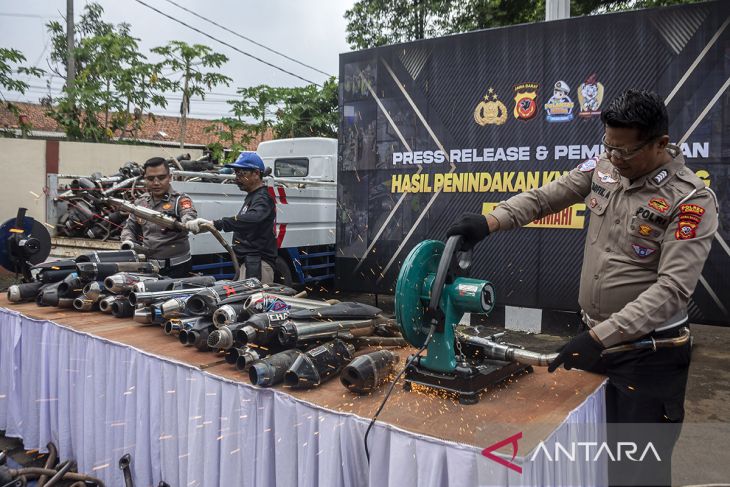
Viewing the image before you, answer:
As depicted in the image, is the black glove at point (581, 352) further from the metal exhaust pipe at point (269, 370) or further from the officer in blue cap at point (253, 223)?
the officer in blue cap at point (253, 223)

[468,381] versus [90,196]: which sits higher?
[90,196]

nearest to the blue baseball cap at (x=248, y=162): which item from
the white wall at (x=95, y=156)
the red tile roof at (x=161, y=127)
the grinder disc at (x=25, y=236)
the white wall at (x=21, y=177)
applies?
the grinder disc at (x=25, y=236)

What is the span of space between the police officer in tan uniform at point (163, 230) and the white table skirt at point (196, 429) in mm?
1154

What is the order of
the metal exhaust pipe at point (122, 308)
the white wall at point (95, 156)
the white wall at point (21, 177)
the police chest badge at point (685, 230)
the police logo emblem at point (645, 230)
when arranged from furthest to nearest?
the white wall at point (95, 156) → the white wall at point (21, 177) → the metal exhaust pipe at point (122, 308) → the police logo emblem at point (645, 230) → the police chest badge at point (685, 230)

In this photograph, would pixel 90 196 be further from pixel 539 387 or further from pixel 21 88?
pixel 21 88

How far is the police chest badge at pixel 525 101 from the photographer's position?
5.97 metres

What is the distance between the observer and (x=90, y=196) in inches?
273

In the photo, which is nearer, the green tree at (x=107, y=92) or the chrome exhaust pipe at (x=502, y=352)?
the chrome exhaust pipe at (x=502, y=352)

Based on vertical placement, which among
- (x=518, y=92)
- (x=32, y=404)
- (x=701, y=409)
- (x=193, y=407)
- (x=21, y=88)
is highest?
(x=21, y=88)

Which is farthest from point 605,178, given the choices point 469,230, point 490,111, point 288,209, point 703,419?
point 288,209

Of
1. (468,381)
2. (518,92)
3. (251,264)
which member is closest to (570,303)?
(518,92)

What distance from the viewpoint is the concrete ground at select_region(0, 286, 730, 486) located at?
10.4 ft

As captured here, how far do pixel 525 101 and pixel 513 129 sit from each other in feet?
1.01

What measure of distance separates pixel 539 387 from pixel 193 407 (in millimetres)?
1345
